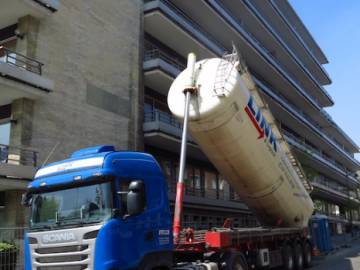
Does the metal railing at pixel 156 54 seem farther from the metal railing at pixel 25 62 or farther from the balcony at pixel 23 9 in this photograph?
the metal railing at pixel 25 62

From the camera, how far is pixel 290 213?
17.3 metres

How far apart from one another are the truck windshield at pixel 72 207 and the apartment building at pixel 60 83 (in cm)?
638

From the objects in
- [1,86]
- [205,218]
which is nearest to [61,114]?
[1,86]

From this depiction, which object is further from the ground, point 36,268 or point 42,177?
point 42,177

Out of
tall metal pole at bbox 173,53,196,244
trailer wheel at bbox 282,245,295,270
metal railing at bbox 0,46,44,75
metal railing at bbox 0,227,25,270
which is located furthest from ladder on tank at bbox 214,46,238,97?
metal railing at bbox 0,46,44,75

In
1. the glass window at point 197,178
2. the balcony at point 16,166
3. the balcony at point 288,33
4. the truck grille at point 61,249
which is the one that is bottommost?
the truck grille at point 61,249

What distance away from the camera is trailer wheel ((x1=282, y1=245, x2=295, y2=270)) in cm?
1616

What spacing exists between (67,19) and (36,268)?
15.2m

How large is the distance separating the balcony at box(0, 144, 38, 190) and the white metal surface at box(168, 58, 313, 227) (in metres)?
6.84

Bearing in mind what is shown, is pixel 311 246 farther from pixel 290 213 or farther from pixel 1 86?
pixel 1 86

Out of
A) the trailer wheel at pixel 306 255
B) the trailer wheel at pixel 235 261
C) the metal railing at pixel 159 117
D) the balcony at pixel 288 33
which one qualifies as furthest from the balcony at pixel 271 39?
the trailer wheel at pixel 235 261

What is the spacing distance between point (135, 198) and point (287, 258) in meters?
10.1

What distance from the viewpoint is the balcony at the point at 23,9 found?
714 inches

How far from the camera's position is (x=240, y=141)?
13391 millimetres
